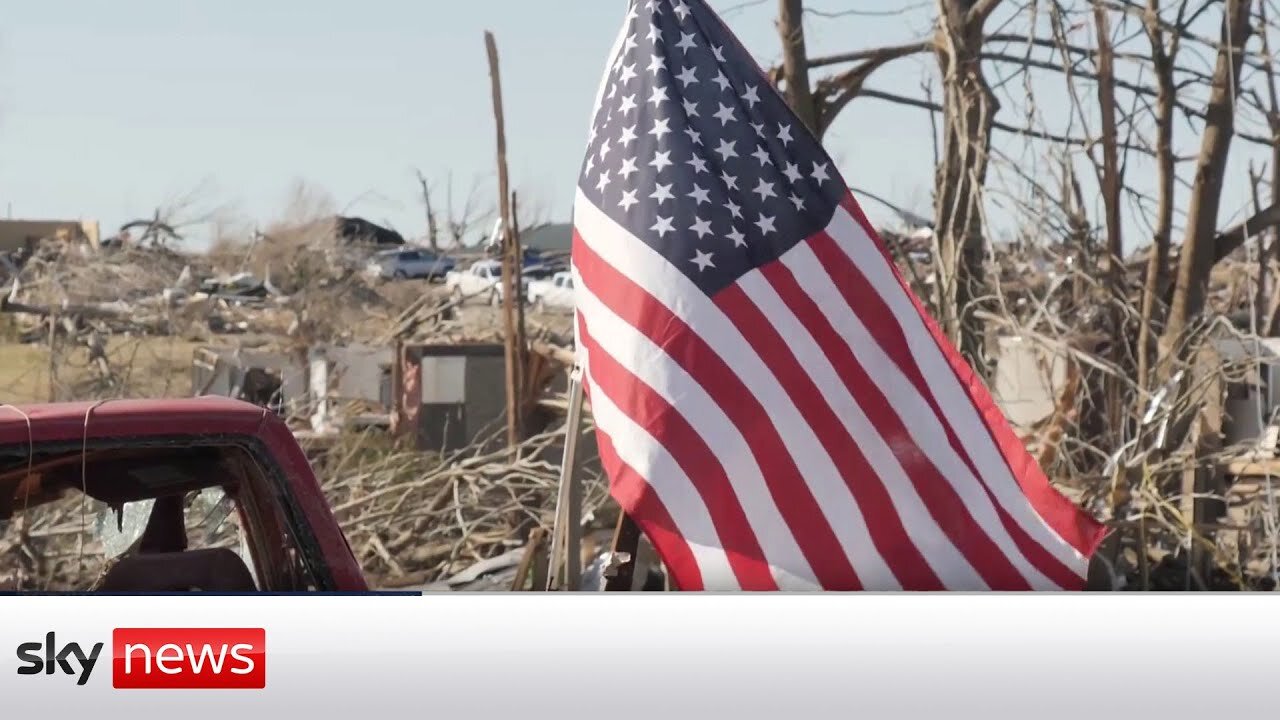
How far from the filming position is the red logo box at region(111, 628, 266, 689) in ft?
9.30

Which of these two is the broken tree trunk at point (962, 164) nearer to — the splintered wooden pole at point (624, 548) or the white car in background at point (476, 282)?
the white car in background at point (476, 282)

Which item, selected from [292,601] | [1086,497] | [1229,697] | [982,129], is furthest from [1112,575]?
[292,601]

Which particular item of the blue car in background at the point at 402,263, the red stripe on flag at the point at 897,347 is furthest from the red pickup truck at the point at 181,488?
the blue car in background at the point at 402,263

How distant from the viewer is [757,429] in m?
4.28

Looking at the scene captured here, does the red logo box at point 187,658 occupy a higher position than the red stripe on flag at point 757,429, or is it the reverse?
the red stripe on flag at point 757,429

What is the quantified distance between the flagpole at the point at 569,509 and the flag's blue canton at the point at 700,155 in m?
0.45

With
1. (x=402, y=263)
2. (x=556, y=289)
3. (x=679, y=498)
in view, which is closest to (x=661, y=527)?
(x=679, y=498)

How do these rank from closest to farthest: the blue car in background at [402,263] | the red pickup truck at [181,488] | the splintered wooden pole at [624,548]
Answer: the red pickup truck at [181,488] → the splintered wooden pole at [624,548] → the blue car in background at [402,263]

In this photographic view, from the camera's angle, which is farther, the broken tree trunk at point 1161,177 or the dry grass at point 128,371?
the dry grass at point 128,371

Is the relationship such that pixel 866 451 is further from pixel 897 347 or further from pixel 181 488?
pixel 181 488

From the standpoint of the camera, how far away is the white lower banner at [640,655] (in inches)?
112

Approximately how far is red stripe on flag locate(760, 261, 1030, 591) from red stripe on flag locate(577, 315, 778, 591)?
45 centimetres

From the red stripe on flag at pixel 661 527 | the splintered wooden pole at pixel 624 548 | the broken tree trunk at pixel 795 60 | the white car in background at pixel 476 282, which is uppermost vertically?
the broken tree trunk at pixel 795 60

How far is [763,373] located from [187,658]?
6.21 feet
